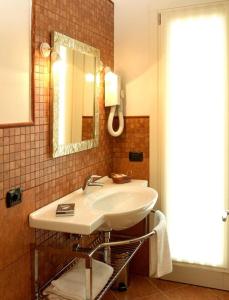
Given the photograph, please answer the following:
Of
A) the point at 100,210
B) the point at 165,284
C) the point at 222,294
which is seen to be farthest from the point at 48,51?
the point at 222,294

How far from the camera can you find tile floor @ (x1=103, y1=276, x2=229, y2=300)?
8.28 feet

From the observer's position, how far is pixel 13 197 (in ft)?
5.00

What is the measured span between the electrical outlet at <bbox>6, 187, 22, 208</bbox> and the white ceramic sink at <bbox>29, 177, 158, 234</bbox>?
153 mm

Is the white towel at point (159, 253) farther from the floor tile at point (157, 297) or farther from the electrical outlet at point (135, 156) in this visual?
the electrical outlet at point (135, 156)

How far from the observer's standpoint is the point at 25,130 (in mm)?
A: 1627

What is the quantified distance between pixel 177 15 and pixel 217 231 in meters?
1.74

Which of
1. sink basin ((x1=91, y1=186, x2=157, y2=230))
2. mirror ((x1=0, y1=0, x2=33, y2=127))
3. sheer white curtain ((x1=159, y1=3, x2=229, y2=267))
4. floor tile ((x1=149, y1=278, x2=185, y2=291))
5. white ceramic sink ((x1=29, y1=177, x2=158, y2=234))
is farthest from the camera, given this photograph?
floor tile ((x1=149, y1=278, x2=185, y2=291))

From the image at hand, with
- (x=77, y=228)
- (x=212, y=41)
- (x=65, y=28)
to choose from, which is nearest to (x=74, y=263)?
(x=77, y=228)

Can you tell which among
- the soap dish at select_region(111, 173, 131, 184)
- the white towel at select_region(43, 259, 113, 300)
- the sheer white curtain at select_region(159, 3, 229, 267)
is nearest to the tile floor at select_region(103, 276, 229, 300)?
the sheer white curtain at select_region(159, 3, 229, 267)

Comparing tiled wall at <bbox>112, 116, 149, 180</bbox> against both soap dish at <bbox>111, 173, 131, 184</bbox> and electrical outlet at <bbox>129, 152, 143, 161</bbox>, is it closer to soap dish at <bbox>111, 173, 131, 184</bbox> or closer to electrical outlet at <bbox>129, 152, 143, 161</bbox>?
electrical outlet at <bbox>129, 152, 143, 161</bbox>

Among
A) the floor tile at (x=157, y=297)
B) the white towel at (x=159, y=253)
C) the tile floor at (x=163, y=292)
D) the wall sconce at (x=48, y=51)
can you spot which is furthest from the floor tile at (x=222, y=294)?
the wall sconce at (x=48, y=51)

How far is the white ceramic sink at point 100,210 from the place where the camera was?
1621 millimetres

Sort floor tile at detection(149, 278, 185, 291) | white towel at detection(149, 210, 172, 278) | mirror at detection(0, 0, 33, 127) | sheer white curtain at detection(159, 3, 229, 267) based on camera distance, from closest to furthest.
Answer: mirror at detection(0, 0, 33, 127), white towel at detection(149, 210, 172, 278), sheer white curtain at detection(159, 3, 229, 267), floor tile at detection(149, 278, 185, 291)

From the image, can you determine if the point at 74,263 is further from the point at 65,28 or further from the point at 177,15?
the point at 177,15
